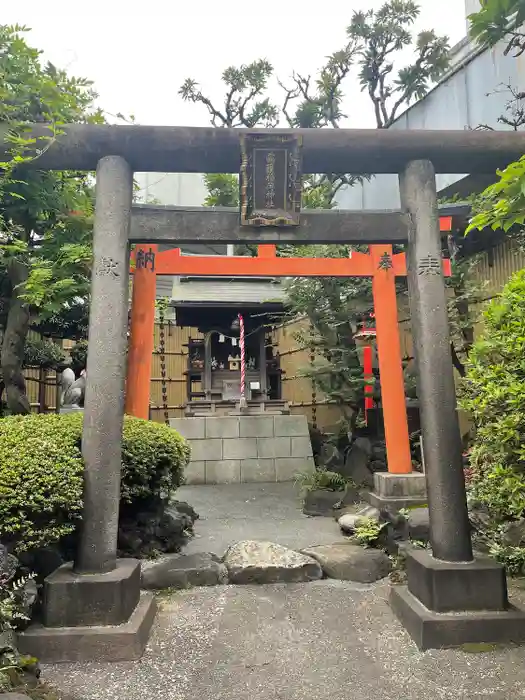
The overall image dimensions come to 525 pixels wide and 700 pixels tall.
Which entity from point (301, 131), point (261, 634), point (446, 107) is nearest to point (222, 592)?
point (261, 634)

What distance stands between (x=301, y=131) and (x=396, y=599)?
4.30 meters

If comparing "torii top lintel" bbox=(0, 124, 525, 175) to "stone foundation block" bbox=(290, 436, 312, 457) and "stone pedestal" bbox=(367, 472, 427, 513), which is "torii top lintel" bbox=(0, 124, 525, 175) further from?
"stone foundation block" bbox=(290, 436, 312, 457)

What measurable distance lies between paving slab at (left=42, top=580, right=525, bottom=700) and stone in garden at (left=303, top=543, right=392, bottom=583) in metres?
0.66

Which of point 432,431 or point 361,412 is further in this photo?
point 361,412

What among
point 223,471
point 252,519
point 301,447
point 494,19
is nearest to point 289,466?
point 301,447

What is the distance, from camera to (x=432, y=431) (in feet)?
13.5

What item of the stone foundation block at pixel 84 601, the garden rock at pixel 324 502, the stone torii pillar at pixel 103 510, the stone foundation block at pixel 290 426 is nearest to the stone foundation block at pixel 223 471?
the stone foundation block at pixel 290 426

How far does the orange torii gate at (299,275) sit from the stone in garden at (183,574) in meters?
3.41

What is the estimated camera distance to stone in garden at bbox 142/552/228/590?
488cm

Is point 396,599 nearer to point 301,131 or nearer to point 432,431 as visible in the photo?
point 432,431

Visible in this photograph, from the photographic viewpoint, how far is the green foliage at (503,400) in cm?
360

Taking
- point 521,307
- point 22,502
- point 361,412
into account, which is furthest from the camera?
point 361,412

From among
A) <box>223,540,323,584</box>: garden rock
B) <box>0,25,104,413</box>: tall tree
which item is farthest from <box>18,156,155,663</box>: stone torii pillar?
<box>0,25,104,413</box>: tall tree

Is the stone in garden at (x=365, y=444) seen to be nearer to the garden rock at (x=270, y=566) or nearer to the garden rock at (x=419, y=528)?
the garden rock at (x=419, y=528)
